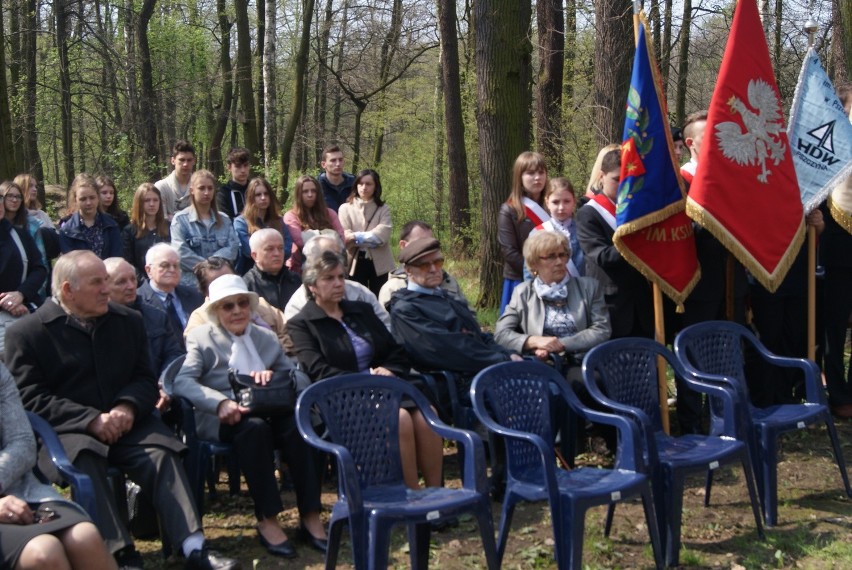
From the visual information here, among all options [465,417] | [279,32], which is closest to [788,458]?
[465,417]

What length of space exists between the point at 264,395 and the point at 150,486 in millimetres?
690

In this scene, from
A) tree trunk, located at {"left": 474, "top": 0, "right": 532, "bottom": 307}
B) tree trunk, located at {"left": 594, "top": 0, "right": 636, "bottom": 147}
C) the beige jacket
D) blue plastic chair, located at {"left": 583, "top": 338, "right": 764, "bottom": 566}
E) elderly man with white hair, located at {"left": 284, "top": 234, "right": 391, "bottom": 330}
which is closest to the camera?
blue plastic chair, located at {"left": 583, "top": 338, "right": 764, "bottom": 566}

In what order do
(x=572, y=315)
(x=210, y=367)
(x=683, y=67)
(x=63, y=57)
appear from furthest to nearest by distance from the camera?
(x=63, y=57) < (x=683, y=67) < (x=572, y=315) < (x=210, y=367)

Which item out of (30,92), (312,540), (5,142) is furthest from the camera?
(30,92)

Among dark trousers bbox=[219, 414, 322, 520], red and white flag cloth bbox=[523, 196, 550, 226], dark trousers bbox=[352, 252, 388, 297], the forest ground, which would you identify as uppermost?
red and white flag cloth bbox=[523, 196, 550, 226]

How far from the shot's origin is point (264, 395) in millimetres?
4762

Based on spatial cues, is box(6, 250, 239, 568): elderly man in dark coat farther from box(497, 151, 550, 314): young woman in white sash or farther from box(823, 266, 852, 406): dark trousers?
box(823, 266, 852, 406): dark trousers

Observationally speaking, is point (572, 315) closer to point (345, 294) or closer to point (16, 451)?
point (345, 294)

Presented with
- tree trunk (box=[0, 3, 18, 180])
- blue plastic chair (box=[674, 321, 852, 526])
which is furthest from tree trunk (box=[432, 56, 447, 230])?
blue plastic chair (box=[674, 321, 852, 526])

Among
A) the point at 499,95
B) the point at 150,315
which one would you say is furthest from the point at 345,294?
the point at 499,95

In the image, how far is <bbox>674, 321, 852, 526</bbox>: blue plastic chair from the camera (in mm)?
4988

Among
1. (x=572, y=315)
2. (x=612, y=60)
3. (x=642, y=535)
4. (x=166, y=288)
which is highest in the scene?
(x=612, y=60)

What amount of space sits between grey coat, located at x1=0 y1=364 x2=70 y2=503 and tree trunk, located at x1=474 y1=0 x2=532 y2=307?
Answer: 634 centimetres

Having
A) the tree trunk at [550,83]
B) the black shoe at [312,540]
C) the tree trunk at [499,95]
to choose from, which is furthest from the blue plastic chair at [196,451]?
the tree trunk at [550,83]
